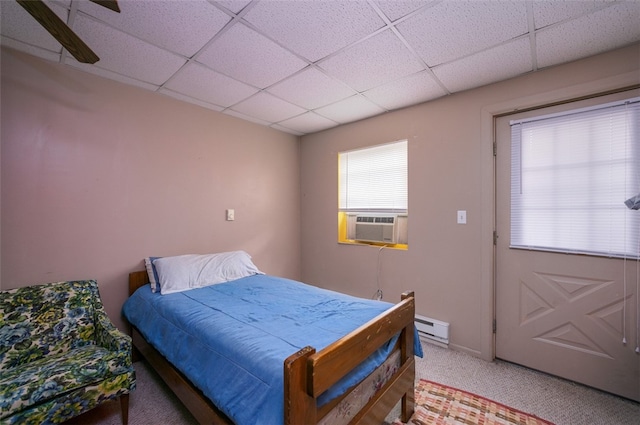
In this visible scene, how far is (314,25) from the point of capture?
166 centimetres

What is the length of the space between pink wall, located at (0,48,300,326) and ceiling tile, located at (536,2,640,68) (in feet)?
9.39

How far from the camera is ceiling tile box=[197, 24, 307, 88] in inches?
70.3

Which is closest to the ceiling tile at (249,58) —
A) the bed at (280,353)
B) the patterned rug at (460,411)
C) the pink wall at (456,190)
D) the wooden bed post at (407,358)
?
Result: the pink wall at (456,190)

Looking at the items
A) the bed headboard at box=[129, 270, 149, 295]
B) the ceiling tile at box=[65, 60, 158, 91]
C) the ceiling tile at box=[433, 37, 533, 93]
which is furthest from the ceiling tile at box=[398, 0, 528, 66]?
the bed headboard at box=[129, 270, 149, 295]

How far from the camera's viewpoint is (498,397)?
194cm

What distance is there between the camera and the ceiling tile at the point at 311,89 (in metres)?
2.29

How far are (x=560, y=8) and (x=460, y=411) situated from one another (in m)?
2.50

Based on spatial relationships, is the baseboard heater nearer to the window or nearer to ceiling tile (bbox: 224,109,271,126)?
the window

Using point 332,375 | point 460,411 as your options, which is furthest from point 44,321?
point 460,411

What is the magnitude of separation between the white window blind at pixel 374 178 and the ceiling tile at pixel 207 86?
149 centimetres

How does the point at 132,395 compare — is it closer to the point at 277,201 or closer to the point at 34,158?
the point at 34,158

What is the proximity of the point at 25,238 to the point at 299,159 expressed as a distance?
2.91 m

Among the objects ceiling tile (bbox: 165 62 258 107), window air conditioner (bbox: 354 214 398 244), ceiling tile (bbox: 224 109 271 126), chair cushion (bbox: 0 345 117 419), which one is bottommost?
chair cushion (bbox: 0 345 117 419)

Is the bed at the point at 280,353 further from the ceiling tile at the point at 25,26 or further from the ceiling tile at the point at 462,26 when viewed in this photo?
the ceiling tile at the point at 25,26
